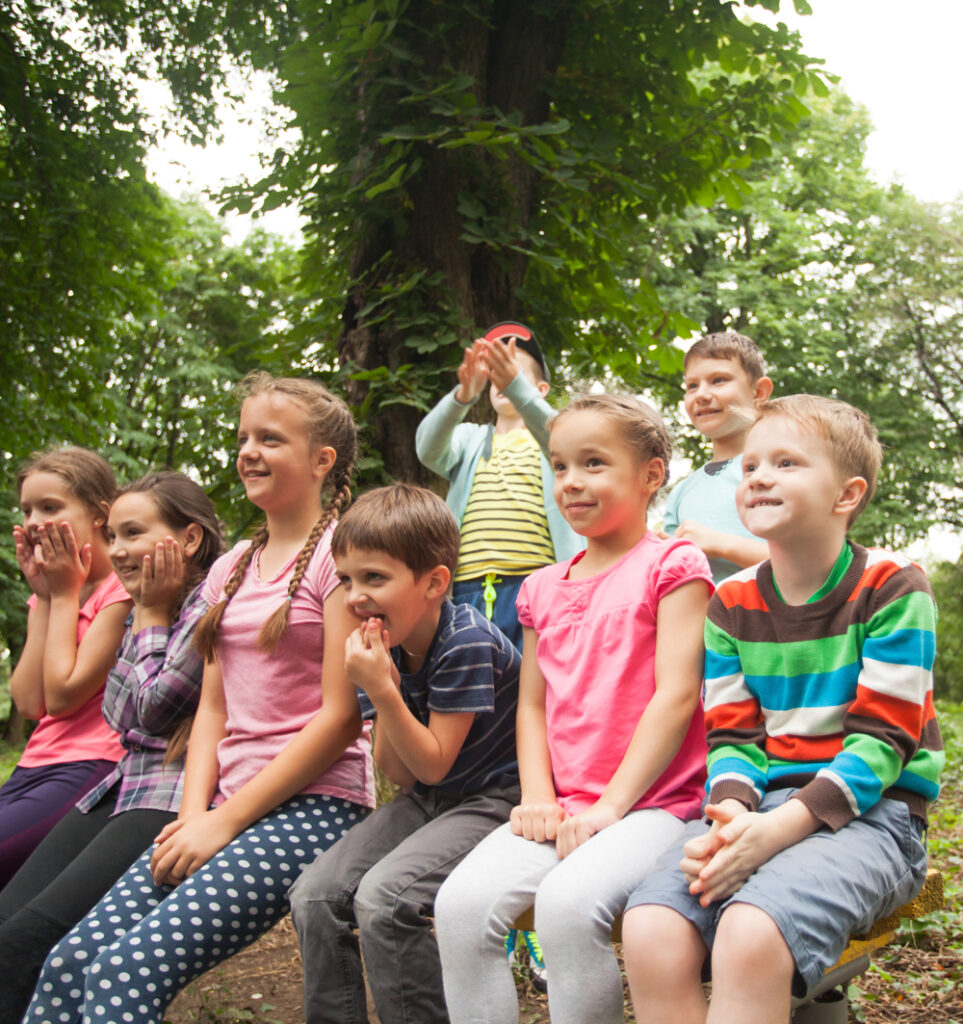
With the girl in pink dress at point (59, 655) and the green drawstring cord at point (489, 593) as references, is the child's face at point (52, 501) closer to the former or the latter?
the girl in pink dress at point (59, 655)

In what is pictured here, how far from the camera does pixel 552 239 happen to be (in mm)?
5047

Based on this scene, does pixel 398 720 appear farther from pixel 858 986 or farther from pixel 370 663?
pixel 858 986

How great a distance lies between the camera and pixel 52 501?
314 centimetres

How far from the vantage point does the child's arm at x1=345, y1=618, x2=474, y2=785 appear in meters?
1.98

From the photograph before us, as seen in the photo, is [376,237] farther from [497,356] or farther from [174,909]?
[174,909]

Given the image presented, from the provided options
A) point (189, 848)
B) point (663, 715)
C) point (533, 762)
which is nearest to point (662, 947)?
point (663, 715)

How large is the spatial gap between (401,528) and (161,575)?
0.98m

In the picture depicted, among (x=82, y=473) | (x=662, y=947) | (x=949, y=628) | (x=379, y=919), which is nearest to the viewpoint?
(x=662, y=947)

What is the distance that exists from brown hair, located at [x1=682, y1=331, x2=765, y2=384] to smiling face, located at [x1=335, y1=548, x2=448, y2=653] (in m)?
1.33

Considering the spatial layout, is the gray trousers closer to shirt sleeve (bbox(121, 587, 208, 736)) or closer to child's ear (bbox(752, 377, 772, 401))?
shirt sleeve (bbox(121, 587, 208, 736))

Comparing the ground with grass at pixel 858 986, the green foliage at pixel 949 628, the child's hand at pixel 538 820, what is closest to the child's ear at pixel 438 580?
the child's hand at pixel 538 820

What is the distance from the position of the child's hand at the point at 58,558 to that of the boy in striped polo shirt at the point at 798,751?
81.7 inches

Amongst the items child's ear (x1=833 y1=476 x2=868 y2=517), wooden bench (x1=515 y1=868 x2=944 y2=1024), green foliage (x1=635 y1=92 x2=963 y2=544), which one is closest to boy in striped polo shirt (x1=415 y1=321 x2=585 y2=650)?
child's ear (x1=833 y1=476 x2=868 y2=517)

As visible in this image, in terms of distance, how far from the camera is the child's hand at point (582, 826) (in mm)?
1861
